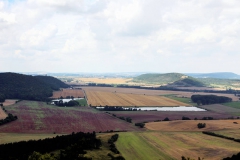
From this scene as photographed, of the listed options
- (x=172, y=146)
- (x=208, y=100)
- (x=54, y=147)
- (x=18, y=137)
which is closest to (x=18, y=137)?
(x=18, y=137)

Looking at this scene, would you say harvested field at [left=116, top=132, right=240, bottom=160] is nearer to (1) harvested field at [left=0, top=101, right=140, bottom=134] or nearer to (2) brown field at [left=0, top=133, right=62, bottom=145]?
(1) harvested field at [left=0, top=101, right=140, bottom=134]

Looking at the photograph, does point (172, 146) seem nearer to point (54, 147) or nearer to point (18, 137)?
point (54, 147)

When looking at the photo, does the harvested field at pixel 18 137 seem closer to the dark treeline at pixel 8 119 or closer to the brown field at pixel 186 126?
the dark treeline at pixel 8 119

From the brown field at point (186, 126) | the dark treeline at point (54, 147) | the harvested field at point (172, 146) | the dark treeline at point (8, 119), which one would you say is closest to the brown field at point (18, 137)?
the dark treeline at point (54, 147)

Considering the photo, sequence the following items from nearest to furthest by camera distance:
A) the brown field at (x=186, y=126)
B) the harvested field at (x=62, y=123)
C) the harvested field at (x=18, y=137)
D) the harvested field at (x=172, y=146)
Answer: the harvested field at (x=172, y=146)
the harvested field at (x=18, y=137)
the harvested field at (x=62, y=123)
the brown field at (x=186, y=126)

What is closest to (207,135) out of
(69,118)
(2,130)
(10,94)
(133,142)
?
(133,142)

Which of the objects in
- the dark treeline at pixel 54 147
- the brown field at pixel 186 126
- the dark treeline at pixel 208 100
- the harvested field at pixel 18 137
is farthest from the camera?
the dark treeline at pixel 208 100

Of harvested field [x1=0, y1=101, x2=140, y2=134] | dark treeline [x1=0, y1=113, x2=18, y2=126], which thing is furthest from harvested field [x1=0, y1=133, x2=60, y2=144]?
dark treeline [x1=0, y1=113, x2=18, y2=126]
